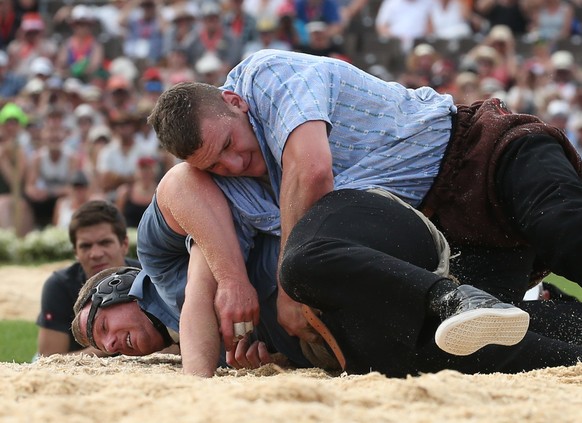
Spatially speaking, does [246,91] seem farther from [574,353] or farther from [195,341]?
[574,353]

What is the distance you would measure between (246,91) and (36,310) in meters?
4.95

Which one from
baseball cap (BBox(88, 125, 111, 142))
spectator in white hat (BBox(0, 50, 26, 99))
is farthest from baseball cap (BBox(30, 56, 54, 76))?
baseball cap (BBox(88, 125, 111, 142))

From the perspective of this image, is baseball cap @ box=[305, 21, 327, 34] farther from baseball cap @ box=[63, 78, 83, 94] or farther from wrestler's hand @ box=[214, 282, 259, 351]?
wrestler's hand @ box=[214, 282, 259, 351]

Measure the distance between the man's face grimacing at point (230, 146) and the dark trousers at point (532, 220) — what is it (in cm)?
103

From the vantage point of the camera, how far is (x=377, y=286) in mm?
4020

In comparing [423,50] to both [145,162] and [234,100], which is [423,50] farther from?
[234,100]

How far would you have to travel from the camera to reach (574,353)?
4.30m

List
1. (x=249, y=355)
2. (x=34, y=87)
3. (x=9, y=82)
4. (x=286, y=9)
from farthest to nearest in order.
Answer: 1. (x=9, y=82)
2. (x=286, y=9)
3. (x=34, y=87)
4. (x=249, y=355)

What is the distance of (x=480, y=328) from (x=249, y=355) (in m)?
1.46

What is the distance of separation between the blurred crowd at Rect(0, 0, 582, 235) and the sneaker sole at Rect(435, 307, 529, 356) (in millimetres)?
8161

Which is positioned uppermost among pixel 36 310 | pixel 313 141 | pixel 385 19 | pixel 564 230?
pixel 313 141

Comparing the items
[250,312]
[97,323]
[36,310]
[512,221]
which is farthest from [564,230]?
[36,310]

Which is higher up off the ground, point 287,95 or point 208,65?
point 287,95

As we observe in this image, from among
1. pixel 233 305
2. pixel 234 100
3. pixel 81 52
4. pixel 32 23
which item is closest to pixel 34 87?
pixel 81 52
